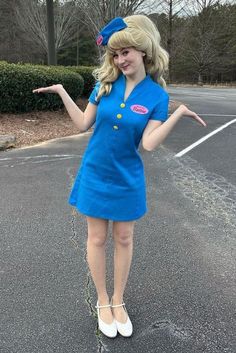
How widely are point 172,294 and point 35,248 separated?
123 centimetres

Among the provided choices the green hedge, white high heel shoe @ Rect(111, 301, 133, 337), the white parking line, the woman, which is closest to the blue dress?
the woman

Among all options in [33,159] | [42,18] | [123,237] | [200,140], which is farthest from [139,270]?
[42,18]

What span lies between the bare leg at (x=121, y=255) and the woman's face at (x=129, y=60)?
80 centimetres

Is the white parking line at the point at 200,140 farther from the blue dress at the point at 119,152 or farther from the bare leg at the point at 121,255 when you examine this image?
the blue dress at the point at 119,152

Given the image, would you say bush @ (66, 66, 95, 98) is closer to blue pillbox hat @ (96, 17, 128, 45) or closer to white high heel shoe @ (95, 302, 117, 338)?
blue pillbox hat @ (96, 17, 128, 45)

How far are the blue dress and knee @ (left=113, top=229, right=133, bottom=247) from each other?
0.38 feet

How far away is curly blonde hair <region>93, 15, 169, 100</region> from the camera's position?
193 cm

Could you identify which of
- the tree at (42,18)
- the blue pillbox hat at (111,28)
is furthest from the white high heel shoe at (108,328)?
the tree at (42,18)

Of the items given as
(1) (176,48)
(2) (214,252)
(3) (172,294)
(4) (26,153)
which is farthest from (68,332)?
(1) (176,48)

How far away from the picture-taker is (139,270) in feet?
9.73

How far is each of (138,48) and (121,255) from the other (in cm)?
113

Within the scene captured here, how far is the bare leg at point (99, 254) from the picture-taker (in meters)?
2.18

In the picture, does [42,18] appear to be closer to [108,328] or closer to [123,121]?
[123,121]

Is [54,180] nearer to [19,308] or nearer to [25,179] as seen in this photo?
[25,179]
